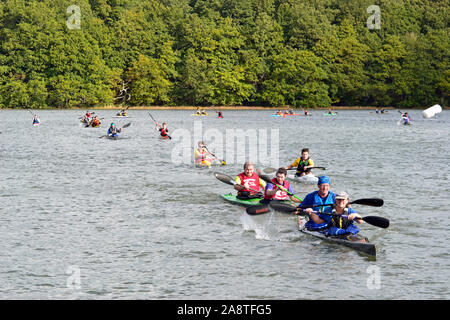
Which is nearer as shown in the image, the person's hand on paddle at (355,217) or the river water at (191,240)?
the river water at (191,240)

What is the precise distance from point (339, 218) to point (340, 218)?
23 mm

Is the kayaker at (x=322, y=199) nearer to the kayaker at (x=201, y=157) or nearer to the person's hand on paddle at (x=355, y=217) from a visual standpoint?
the person's hand on paddle at (x=355, y=217)

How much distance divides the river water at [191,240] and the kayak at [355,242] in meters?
0.18

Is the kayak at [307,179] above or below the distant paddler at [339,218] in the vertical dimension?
below

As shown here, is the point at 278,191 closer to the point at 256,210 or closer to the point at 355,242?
the point at 256,210


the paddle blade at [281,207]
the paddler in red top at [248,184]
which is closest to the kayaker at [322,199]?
the paddle blade at [281,207]

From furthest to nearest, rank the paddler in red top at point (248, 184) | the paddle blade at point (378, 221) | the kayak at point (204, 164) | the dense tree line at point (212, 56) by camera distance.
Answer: the dense tree line at point (212, 56), the kayak at point (204, 164), the paddler in red top at point (248, 184), the paddle blade at point (378, 221)

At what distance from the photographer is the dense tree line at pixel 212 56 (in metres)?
113

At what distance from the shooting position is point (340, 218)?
575 inches

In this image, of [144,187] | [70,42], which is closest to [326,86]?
[70,42]

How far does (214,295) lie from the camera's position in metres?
11.6
